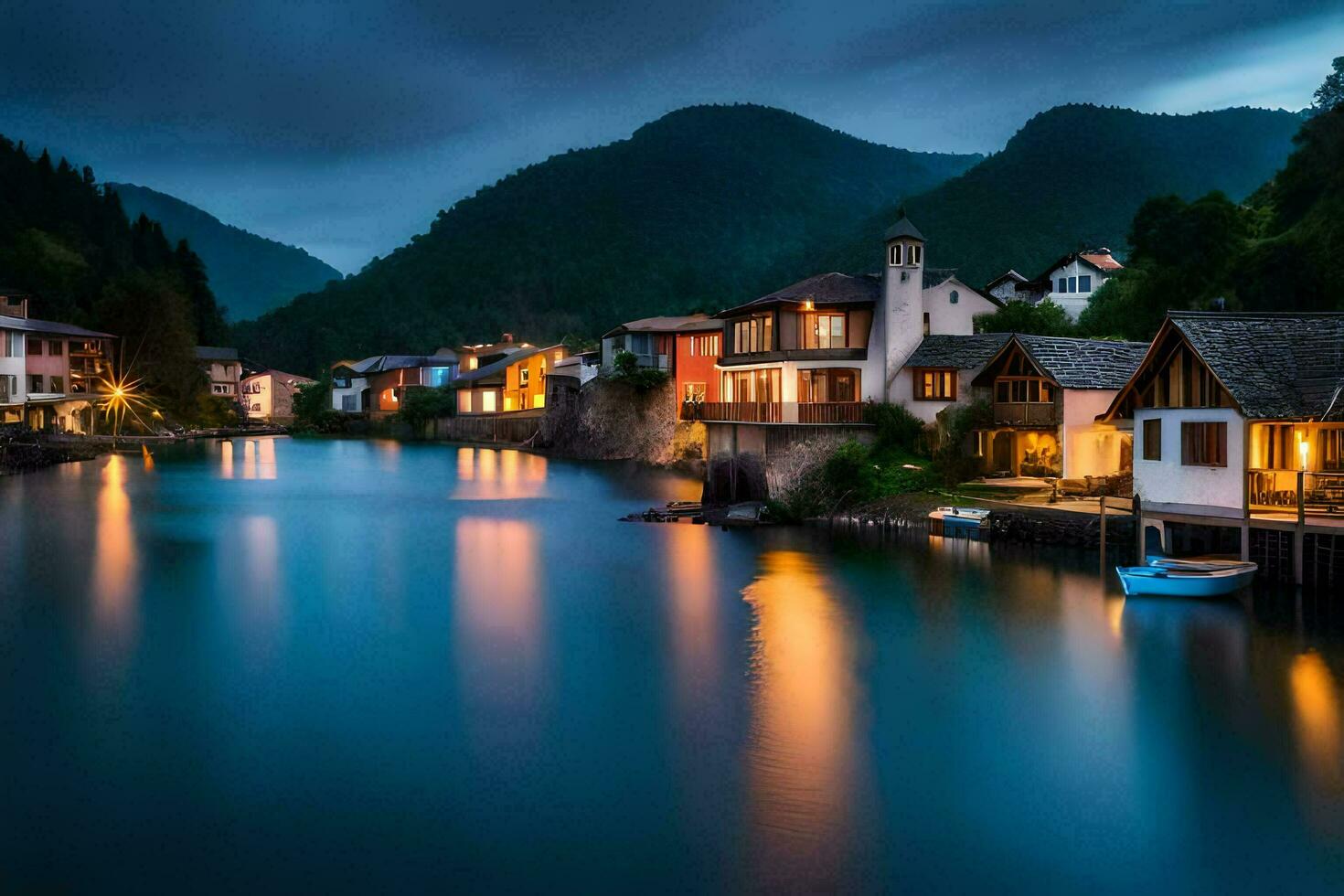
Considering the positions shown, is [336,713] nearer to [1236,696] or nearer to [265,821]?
[265,821]

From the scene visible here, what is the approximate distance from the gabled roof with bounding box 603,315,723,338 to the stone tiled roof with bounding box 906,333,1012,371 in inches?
769

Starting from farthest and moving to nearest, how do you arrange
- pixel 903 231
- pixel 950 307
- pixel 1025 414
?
pixel 950 307
pixel 903 231
pixel 1025 414

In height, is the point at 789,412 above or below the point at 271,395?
below

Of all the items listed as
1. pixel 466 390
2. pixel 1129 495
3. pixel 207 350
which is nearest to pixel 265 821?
pixel 1129 495

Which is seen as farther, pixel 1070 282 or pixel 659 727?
pixel 1070 282

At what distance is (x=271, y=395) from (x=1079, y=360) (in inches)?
4225

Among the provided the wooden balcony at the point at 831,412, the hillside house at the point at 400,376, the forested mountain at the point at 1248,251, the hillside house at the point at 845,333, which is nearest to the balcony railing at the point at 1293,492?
the wooden balcony at the point at 831,412

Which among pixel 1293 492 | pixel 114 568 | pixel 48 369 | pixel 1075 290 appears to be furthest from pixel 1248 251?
pixel 48 369

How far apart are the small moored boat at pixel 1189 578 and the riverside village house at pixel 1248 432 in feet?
3.54

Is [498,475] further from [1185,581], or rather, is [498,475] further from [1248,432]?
[1248,432]

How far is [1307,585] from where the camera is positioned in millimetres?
25453

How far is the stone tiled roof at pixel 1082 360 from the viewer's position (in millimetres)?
38031

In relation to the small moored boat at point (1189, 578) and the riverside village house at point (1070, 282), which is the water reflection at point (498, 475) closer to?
the riverside village house at point (1070, 282)

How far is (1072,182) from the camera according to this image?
355 feet
